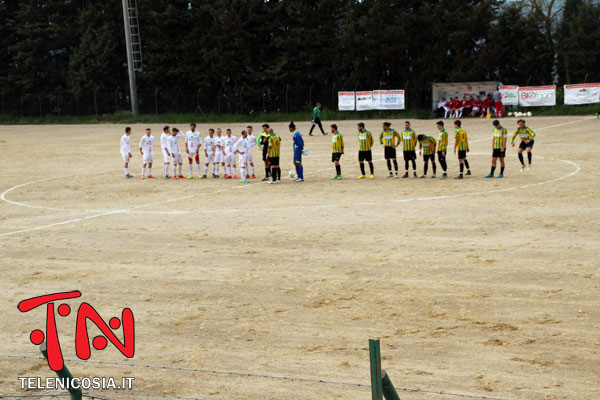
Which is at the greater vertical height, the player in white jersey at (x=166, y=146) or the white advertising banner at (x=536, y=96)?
the white advertising banner at (x=536, y=96)

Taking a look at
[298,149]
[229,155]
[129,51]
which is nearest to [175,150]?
[229,155]

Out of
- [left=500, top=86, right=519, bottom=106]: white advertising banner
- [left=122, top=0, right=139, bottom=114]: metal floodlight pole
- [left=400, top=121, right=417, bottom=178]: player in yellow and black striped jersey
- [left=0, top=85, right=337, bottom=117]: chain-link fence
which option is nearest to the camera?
[left=400, top=121, right=417, bottom=178]: player in yellow and black striped jersey

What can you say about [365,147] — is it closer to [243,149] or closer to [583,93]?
[243,149]

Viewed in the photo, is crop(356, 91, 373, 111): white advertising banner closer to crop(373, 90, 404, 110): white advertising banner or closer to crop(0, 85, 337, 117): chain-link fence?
crop(373, 90, 404, 110): white advertising banner

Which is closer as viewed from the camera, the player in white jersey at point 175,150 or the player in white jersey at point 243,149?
the player in white jersey at point 243,149

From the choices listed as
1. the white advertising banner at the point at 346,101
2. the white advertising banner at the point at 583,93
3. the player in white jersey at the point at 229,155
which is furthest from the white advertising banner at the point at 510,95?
the player in white jersey at the point at 229,155

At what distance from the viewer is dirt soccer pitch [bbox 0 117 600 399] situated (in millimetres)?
8602

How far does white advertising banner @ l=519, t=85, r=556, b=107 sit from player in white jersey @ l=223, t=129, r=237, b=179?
98.1ft

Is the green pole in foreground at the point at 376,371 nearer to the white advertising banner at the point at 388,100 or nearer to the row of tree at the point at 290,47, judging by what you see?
the white advertising banner at the point at 388,100

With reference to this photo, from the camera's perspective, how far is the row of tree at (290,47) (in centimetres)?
5597

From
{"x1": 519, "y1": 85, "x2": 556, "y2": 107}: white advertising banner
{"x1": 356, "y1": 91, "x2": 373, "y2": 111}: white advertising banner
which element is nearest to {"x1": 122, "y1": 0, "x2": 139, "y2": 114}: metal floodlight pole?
{"x1": 356, "y1": 91, "x2": 373, "y2": 111}: white advertising banner

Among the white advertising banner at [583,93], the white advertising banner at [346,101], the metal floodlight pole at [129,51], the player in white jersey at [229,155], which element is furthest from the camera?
the white advertising banner at [346,101]

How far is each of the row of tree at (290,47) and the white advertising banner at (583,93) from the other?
500 cm

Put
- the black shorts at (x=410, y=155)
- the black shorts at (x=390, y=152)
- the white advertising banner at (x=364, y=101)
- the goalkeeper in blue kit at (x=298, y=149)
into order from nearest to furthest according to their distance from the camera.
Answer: the goalkeeper in blue kit at (x=298, y=149), the black shorts at (x=410, y=155), the black shorts at (x=390, y=152), the white advertising banner at (x=364, y=101)
